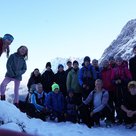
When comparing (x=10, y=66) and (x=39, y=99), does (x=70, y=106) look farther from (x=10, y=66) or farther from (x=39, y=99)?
(x=10, y=66)

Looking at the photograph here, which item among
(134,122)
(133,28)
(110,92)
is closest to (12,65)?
(110,92)

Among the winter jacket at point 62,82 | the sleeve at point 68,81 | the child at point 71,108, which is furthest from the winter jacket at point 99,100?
the winter jacket at point 62,82

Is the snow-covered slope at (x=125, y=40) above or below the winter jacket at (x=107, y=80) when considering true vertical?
above

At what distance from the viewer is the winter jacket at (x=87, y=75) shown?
40.7ft

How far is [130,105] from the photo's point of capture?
1051 centimetres

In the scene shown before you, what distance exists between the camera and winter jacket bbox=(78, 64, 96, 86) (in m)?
12.4

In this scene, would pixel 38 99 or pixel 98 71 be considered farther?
pixel 38 99

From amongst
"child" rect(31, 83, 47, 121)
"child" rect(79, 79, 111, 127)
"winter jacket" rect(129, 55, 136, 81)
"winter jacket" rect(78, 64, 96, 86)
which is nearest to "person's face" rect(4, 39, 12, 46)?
"child" rect(79, 79, 111, 127)

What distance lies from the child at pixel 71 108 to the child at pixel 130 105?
7.93 feet

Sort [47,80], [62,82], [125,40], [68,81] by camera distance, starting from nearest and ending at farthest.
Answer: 1. [68,81]
2. [62,82]
3. [47,80]
4. [125,40]

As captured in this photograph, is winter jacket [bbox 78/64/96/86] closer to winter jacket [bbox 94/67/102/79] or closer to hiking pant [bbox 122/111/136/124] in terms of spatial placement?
winter jacket [bbox 94/67/102/79]

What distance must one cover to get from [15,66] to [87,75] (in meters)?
2.72

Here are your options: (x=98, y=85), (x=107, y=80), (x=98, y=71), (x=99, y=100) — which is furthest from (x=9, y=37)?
(x=98, y=71)

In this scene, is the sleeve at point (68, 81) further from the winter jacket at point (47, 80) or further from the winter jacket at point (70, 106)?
the winter jacket at point (47, 80)
